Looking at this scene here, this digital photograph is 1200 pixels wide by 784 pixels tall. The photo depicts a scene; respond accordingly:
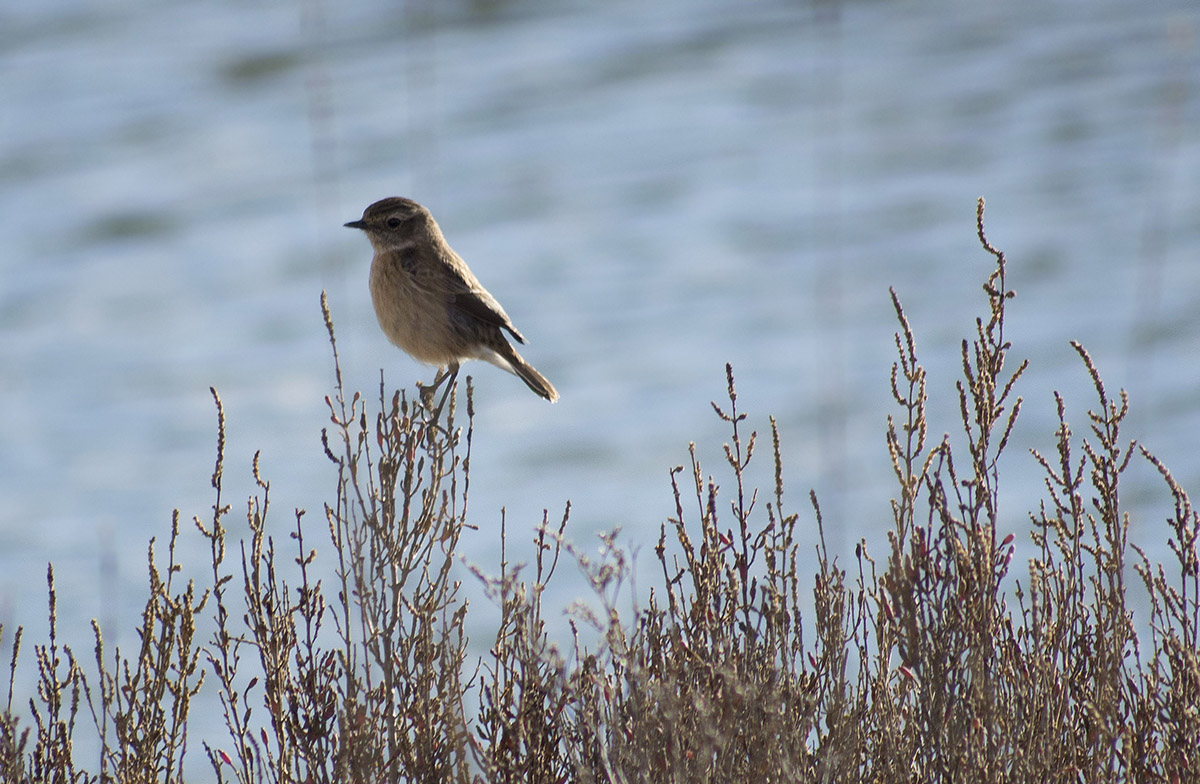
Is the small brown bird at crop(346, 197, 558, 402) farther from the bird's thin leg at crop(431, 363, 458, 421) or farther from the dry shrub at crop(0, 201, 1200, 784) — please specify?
the dry shrub at crop(0, 201, 1200, 784)

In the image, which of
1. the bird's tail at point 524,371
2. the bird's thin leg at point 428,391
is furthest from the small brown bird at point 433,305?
the bird's thin leg at point 428,391

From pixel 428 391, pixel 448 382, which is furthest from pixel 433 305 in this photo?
pixel 428 391

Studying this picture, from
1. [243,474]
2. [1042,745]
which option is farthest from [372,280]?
[243,474]

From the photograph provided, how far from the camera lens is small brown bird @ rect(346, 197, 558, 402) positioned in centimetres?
578

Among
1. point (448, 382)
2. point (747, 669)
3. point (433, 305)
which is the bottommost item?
point (747, 669)

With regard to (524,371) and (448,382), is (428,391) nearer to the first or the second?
(448,382)

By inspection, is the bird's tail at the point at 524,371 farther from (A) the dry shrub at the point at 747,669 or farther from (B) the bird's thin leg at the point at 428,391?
(A) the dry shrub at the point at 747,669

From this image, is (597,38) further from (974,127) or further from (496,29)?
(974,127)

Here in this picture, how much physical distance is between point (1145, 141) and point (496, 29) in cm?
905

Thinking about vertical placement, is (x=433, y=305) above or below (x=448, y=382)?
above

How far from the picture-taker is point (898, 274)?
50.9 ft

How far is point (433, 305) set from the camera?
18.9 ft

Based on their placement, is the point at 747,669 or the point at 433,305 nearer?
the point at 747,669

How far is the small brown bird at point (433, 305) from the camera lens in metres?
5.78
